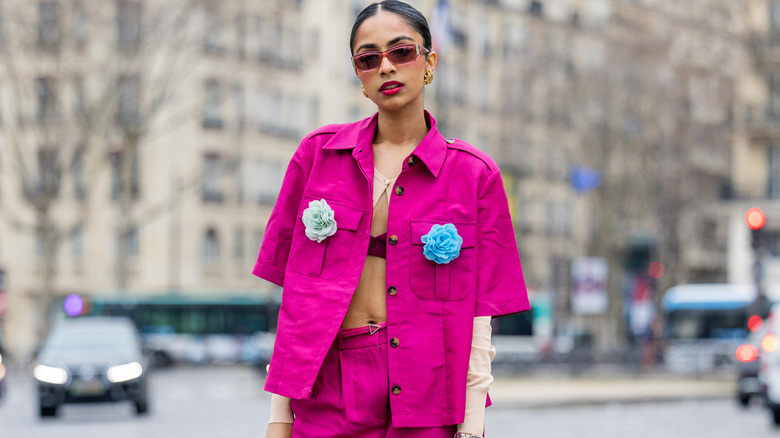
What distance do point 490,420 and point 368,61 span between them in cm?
1836

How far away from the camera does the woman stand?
3826mm

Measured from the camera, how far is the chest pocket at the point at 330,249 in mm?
3902

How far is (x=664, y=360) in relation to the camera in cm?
4197

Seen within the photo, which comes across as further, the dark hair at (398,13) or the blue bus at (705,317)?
the blue bus at (705,317)

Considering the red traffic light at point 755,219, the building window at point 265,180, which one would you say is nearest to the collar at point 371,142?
the red traffic light at point 755,219

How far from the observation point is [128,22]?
47.2 m

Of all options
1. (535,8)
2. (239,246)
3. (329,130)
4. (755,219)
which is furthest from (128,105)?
(329,130)

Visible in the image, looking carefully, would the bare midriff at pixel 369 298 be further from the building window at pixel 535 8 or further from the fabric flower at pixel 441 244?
the building window at pixel 535 8

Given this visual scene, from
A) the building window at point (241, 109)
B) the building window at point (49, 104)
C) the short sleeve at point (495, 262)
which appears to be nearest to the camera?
the short sleeve at point (495, 262)

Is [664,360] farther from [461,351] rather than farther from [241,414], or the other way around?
[461,351]

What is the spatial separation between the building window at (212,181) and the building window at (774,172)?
74.2 feet

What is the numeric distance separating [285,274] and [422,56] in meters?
0.70

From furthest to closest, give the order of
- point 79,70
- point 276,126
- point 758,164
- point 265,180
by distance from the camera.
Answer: point 276,126 < point 265,180 < point 758,164 < point 79,70

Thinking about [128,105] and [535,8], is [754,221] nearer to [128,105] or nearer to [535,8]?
[128,105]
